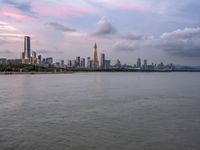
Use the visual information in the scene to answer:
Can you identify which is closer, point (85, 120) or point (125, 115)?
point (85, 120)

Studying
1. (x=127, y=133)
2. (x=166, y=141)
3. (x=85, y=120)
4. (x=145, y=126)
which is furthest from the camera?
(x=85, y=120)

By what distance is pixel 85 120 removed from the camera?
1814 cm

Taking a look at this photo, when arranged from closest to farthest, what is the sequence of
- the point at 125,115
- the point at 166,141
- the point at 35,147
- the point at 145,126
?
1. the point at 35,147
2. the point at 166,141
3. the point at 145,126
4. the point at 125,115

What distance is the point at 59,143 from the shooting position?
42.2 ft

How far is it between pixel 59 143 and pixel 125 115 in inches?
329

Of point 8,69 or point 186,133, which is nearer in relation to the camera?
point 186,133

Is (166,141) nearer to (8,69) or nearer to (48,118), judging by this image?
(48,118)

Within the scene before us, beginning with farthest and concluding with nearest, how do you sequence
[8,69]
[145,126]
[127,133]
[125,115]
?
[8,69] → [125,115] → [145,126] → [127,133]

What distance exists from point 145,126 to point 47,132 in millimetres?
5783

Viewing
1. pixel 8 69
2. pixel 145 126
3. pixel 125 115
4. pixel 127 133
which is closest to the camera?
pixel 127 133

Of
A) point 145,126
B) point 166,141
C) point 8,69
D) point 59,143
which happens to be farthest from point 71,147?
point 8,69

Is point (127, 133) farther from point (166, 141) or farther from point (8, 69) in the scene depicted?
point (8, 69)

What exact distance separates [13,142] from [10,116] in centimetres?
678

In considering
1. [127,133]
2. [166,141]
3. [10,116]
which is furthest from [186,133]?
[10,116]
